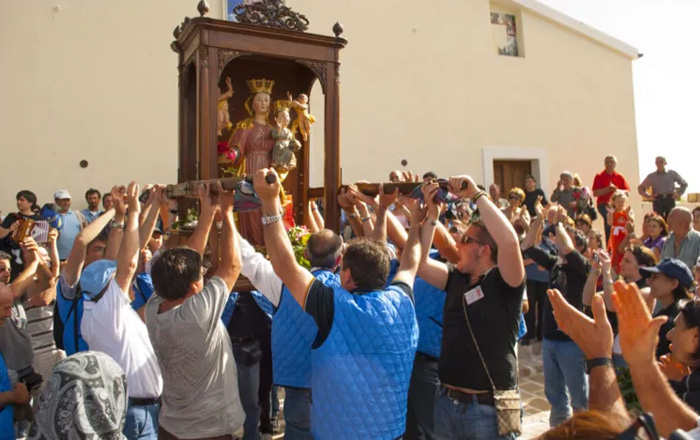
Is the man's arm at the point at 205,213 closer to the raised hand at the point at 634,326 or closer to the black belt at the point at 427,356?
the black belt at the point at 427,356

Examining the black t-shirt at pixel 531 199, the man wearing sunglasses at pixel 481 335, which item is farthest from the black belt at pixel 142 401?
the black t-shirt at pixel 531 199

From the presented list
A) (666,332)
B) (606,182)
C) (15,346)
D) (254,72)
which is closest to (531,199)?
(606,182)

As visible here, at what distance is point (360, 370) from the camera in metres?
2.54

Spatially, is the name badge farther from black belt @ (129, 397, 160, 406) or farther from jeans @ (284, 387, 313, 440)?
black belt @ (129, 397, 160, 406)

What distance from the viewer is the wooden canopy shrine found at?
14.5 feet

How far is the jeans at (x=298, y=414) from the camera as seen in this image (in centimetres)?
346

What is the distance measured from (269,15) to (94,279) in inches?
106

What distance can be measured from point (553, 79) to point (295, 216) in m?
10.5

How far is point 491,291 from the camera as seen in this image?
9.79ft

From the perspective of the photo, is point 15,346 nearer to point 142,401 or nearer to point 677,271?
point 142,401

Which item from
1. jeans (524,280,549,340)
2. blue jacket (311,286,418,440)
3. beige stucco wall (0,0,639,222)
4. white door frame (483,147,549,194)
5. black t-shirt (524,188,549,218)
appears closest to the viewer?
blue jacket (311,286,418,440)

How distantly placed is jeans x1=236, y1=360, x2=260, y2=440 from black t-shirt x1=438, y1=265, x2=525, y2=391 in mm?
1506

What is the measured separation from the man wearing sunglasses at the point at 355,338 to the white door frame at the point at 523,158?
1096cm

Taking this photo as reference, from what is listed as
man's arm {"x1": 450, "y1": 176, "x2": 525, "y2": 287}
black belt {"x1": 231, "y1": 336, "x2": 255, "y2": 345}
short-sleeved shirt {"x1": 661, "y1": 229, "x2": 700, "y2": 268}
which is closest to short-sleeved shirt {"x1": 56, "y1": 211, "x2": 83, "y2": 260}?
black belt {"x1": 231, "y1": 336, "x2": 255, "y2": 345}
